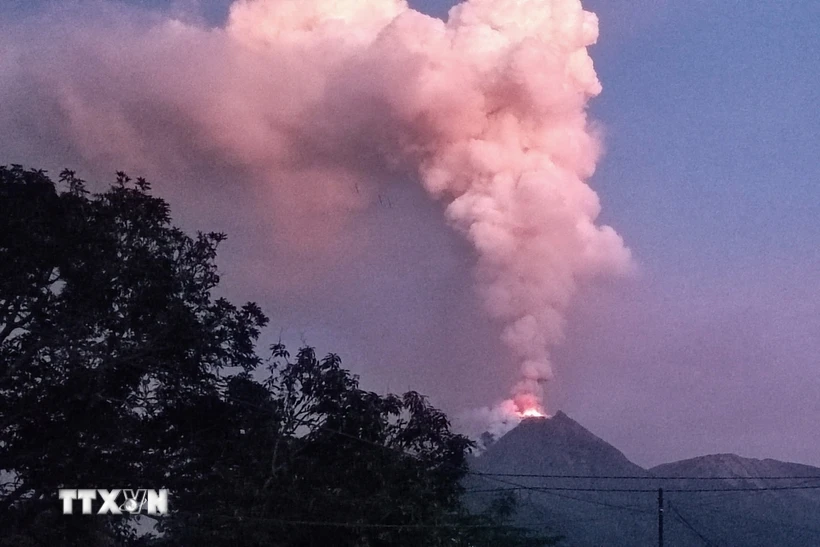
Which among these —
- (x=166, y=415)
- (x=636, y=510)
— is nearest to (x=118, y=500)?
(x=166, y=415)

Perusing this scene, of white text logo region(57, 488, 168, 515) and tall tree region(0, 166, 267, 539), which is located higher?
tall tree region(0, 166, 267, 539)

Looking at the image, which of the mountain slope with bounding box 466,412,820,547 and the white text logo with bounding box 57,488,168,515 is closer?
the white text logo with bounding box 57,488,168,515

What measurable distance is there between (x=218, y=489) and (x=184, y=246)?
5.34 m

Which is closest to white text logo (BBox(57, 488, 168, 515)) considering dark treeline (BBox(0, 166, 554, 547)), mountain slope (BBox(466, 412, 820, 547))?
dark treeline (BBox(0, 166, 554, 547))

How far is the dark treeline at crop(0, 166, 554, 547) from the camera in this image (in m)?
19.1

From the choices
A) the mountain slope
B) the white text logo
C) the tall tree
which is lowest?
the mountain slope

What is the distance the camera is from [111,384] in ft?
66.4

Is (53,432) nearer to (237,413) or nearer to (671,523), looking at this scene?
(237,413)

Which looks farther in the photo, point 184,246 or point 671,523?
point 671,523

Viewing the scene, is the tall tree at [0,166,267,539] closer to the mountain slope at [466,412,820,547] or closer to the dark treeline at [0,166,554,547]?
the dark treeline at [0,166,554,547]

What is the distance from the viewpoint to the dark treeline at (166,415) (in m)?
19.1

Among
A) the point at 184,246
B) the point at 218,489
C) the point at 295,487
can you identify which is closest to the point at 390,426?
the point at 295,487

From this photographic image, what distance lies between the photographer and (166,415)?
2139 cm

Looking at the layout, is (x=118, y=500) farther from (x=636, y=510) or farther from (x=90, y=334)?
(x=636, y=510)
